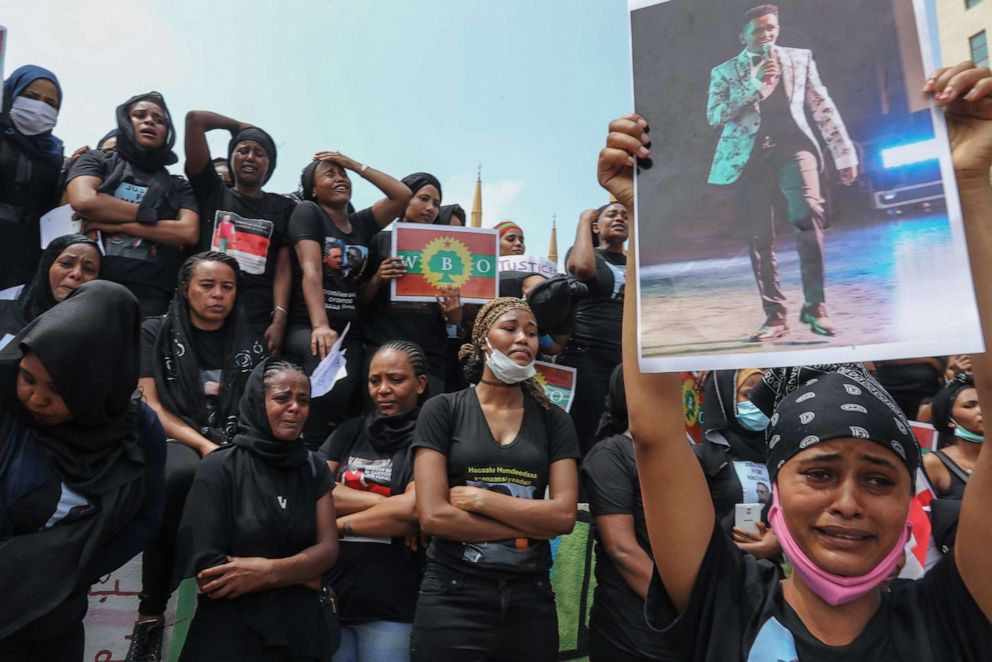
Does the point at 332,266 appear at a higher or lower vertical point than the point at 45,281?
higher

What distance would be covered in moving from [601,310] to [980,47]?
36.9 metres

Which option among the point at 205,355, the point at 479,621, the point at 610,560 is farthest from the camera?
the point at 205,355

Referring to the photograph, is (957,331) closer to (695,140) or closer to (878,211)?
(878,211)

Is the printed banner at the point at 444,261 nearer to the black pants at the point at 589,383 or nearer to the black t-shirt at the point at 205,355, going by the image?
the black pants at the point at 589,383

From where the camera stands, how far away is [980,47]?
33.6 meters

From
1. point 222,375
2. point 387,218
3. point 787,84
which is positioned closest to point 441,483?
point 222,375

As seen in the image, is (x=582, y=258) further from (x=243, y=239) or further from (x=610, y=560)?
(x=610, y=560)

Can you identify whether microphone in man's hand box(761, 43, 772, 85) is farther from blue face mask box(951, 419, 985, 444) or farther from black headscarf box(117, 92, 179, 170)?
black headscarf box(117, 92, 179, 170)

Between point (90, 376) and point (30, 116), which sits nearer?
point (90, 376)

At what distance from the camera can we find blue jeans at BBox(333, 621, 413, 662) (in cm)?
343

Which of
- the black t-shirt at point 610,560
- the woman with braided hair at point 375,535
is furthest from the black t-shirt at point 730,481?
the woman with braided hair at point 375,535

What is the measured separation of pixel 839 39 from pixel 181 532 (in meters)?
2.90

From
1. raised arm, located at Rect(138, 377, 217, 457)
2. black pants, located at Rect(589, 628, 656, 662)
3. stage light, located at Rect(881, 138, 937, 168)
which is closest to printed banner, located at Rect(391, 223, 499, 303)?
raised arm, located at Rect(138, 377, 217, 457)

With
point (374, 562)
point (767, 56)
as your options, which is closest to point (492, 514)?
point (374, 562)
